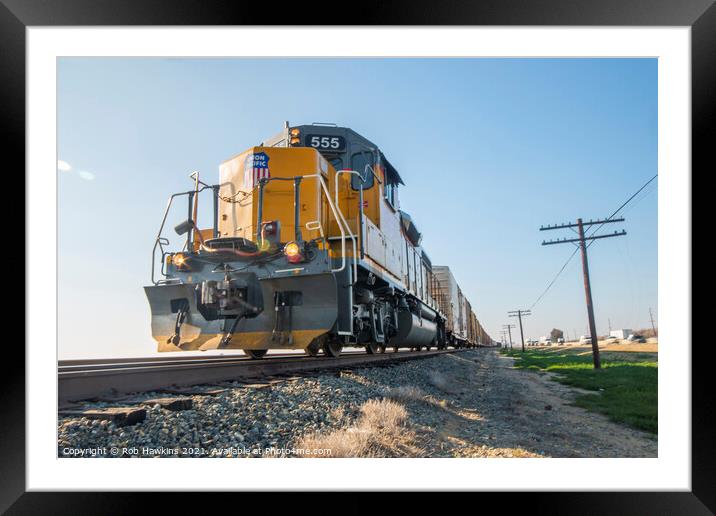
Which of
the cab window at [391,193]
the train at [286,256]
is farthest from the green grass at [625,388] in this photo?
the cab window at [391,193]

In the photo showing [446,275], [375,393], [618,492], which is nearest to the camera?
[618,492]

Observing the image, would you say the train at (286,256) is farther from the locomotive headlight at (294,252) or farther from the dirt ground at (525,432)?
the dirt ground at (525,432)

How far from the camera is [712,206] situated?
3.18 m

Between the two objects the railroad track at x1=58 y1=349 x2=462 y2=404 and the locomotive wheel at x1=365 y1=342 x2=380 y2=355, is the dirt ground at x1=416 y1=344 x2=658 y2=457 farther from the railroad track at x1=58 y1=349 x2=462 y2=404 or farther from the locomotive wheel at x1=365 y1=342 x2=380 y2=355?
the locomotive wheel at x1=365 y1=342 x2=380 y2=355

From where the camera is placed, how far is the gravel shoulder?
276 cm

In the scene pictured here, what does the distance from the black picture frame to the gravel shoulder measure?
0.40 m

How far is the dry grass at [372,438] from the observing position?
3.04 m

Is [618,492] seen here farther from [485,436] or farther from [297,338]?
[297,338]

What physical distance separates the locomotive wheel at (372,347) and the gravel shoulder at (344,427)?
2790 mm

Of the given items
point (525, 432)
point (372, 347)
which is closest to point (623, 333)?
point (525, 432)

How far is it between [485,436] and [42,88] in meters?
4.37
